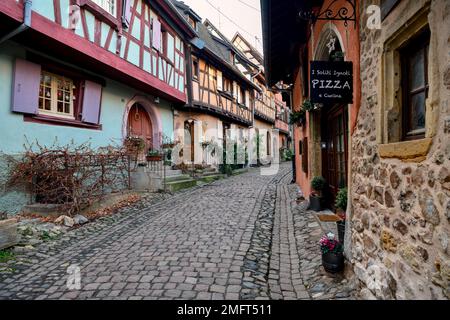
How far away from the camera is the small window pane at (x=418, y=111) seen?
208cm

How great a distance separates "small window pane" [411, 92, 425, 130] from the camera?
6.81ft

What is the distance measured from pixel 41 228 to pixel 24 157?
177 centimetres

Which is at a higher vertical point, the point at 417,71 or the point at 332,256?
the point at 417,71

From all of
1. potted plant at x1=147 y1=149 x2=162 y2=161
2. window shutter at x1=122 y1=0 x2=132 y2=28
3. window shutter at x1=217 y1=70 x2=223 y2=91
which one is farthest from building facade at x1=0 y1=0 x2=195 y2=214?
window shutter at x1=217 y1=70 x2=223 y2=91

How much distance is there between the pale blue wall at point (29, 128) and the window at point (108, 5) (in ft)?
5.88

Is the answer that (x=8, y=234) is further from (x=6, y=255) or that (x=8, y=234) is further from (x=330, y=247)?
(x=330, y=247)

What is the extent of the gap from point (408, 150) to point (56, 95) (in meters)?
7.32

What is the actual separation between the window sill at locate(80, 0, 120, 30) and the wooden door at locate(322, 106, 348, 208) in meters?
5.65

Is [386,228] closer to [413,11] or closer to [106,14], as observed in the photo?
[413,11]

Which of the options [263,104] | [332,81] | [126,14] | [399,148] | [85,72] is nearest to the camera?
[399,148]

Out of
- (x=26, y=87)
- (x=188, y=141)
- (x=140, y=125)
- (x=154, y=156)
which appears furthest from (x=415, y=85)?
(x=188, y=141)

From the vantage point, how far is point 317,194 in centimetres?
579

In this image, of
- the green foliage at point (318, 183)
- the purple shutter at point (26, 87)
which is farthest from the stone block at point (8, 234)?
the green foliage at point (318, 183)
